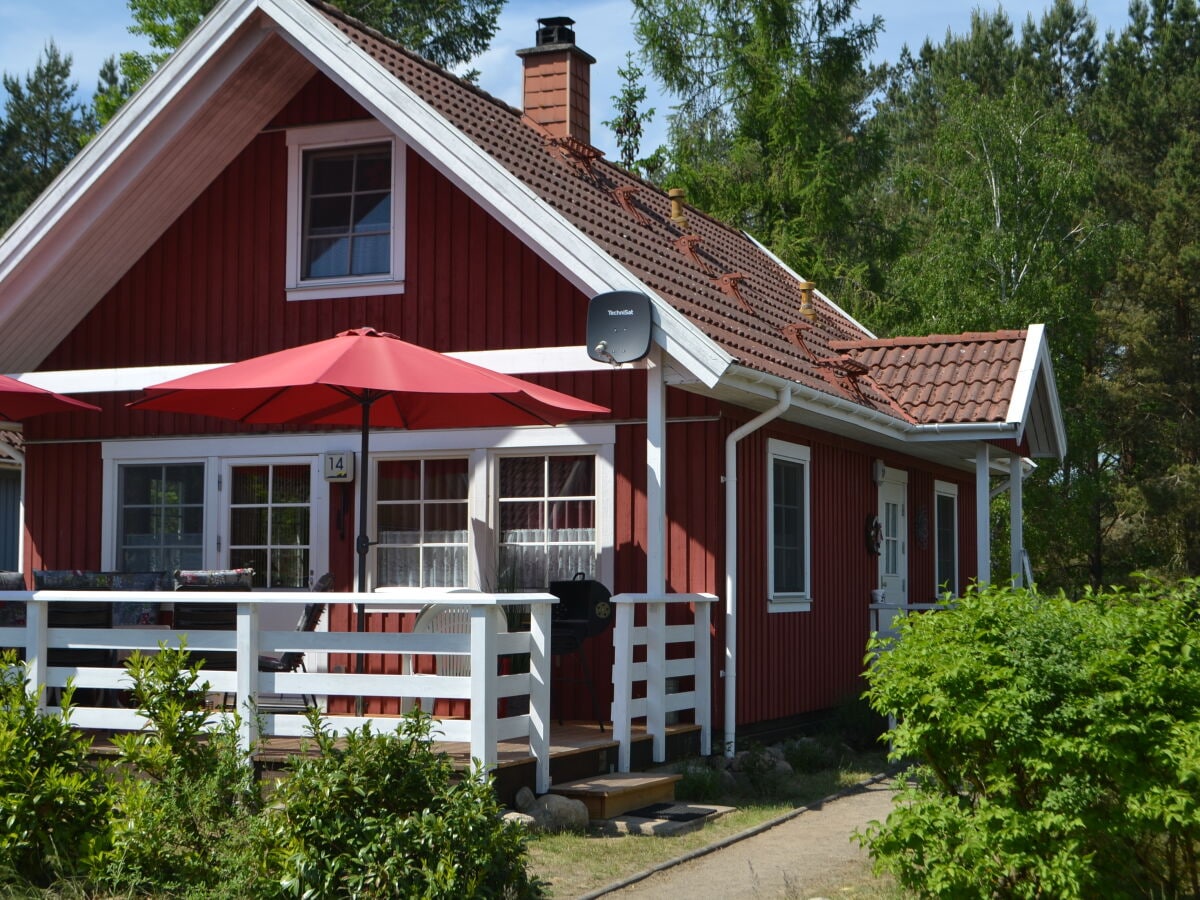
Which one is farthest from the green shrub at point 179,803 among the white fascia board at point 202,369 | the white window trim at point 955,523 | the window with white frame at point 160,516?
the white window trim at point 955,523

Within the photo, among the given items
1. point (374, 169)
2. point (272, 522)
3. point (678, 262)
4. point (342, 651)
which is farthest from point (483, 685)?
point (678, 262)

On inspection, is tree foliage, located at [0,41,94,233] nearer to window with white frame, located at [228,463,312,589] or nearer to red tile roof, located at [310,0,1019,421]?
red tile roof, located at [310,0,1019,421]

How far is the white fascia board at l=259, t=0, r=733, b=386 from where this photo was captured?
33.2ft

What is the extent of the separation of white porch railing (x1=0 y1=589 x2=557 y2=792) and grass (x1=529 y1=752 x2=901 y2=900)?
1.88ft

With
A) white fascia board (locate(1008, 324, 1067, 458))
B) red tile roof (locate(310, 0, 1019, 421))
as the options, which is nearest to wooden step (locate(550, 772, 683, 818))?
red tile roof (locate(310, 0, 1019, 421))

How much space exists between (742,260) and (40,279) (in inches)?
297

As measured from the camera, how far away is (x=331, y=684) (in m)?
8.33

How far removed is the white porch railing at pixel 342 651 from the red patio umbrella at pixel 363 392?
37.6 inches

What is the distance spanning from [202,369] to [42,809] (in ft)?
17.2

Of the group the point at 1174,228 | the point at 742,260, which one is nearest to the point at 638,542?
the point at 742,260

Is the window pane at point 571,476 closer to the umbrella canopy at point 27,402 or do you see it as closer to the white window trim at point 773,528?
the white window trim at point 773,528

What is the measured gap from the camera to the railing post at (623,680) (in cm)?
973

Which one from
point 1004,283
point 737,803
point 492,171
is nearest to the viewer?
point 737,803

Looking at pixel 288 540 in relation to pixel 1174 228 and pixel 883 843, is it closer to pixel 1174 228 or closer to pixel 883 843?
pixel 883 843
